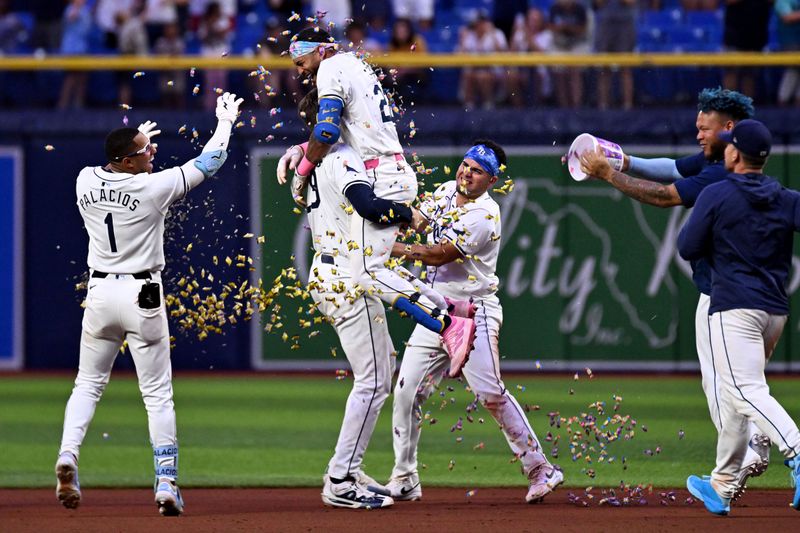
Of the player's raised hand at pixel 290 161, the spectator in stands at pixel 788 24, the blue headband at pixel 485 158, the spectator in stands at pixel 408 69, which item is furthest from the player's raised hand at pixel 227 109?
the spectator in stands at pixel 788 24

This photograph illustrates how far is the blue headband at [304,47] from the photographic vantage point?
690cm

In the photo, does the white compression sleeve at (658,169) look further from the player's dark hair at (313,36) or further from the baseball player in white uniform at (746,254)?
the player's dark hair at (313,36)

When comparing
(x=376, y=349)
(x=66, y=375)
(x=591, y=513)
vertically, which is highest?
(x=376, y=349)

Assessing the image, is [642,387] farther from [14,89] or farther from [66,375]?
[14,89]

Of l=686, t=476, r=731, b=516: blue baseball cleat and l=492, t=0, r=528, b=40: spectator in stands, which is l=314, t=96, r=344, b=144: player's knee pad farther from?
l=492, t=0, r=528, b=40: spectator in stands

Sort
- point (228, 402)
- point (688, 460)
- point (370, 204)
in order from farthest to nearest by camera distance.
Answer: point (228, 402), point (688, 460), point (370, 204)

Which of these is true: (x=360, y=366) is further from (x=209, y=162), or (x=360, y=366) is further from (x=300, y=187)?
(x=209, y=162)

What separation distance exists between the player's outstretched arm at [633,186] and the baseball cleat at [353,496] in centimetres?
204

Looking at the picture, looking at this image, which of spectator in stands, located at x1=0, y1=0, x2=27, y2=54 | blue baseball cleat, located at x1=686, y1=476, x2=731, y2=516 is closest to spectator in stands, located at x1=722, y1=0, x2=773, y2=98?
spectator in stands, located at x1=0, y1=0, x2=27, y2=54

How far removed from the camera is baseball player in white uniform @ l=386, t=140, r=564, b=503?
7.26 meters

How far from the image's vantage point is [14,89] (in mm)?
14469

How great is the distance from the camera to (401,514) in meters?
6.80

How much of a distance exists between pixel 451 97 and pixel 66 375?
17.0 ft

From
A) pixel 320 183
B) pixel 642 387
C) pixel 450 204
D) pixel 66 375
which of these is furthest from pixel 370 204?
pixel 66 375
